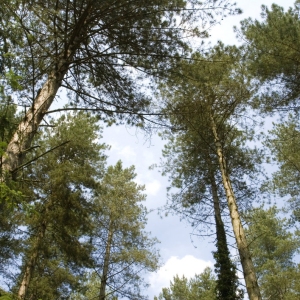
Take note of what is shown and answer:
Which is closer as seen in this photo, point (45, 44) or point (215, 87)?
point (45, 44)

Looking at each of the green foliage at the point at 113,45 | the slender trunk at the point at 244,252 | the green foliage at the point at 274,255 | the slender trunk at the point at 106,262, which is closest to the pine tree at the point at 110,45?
the green foliage at the point at 113,45

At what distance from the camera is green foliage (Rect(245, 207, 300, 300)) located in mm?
17078

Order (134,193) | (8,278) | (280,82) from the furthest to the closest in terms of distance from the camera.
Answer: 1. (134,193)
2. (8,278)
3. (280,82)

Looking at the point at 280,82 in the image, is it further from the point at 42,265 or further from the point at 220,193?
the point at 42,265

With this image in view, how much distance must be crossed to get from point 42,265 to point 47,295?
132 cm

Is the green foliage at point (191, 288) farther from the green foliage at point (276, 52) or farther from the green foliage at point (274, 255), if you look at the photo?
the green foliage at point (276, 52)

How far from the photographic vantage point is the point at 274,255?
21094mm

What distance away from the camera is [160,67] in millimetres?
6832

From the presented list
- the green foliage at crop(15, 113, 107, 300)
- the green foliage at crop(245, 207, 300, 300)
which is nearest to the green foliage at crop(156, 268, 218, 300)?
the green foliage at crop(245, 207, 300, 300)

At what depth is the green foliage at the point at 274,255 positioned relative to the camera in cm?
1708

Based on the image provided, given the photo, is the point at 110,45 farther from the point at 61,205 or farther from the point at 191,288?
the point at 191,288

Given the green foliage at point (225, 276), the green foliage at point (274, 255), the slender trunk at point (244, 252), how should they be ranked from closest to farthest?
the slender trunk at point (244, 252) < the green foliage at point (225, 276) < the green foliage at point (274, 255)

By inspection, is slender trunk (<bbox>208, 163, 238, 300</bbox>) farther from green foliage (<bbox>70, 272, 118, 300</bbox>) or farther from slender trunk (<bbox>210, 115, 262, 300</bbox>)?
green foliage (<bbox>70, 272, 118, 300</bbox>)

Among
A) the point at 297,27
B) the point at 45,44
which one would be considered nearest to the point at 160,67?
the point at 45,44
